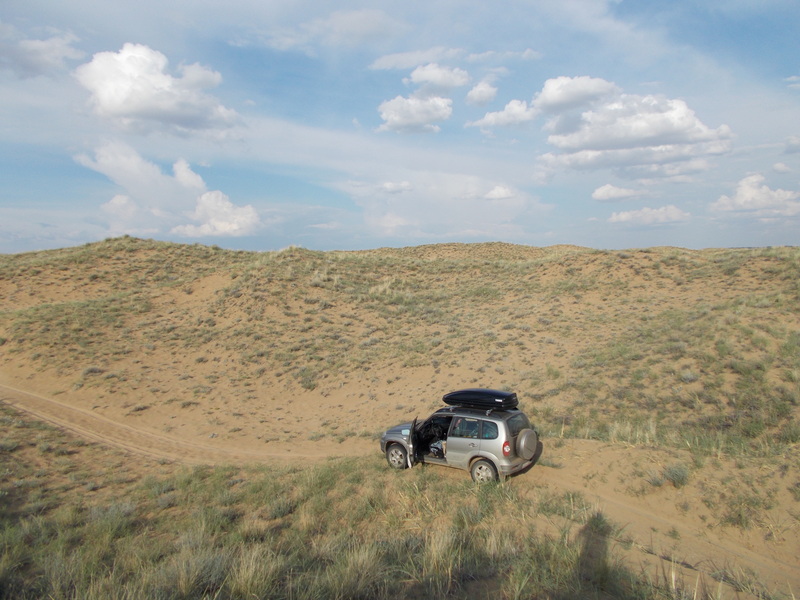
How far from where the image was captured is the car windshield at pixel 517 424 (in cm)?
904

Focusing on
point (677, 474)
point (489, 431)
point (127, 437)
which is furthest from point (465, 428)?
point (127, 437)

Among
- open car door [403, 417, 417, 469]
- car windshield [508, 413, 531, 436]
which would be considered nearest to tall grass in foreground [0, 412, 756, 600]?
open car door [403, 417, 417, 469]

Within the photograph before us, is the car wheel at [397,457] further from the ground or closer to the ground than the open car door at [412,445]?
closer to the ground

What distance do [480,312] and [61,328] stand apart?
2320 centimetres

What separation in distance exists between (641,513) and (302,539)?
5.82m

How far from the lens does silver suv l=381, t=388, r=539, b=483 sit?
883 centimetres

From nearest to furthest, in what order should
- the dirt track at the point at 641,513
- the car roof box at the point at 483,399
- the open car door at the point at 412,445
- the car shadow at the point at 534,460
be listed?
the dirt track at the point at 641,513 → the car shadow at the point at 534,460 → the car roof box at the point at 483,399 → the open car door at the point at 412,445

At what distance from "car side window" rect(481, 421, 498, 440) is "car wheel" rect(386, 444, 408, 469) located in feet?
6.85

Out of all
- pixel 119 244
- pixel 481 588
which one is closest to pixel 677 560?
pixel 481 588

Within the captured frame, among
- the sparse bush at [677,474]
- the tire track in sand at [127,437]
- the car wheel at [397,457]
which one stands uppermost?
the sparse bush at [677,474]

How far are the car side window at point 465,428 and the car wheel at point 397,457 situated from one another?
145 cm

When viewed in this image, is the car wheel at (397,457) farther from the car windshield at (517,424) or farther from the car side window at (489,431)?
the car windshield at (517,424)

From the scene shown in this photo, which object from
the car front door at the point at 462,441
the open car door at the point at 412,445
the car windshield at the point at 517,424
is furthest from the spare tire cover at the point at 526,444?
the open car door at the point at 412,445

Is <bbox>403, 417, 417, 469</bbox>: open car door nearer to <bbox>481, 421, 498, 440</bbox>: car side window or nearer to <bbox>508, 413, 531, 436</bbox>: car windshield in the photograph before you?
<bbox>481, 421, 498, 440</bbox>: car side window
